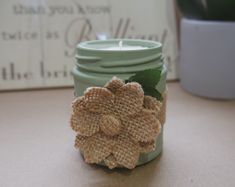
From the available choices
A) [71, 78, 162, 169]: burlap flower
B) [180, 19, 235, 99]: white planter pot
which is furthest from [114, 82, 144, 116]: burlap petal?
[180, 19, 235, 99]: white planter pot

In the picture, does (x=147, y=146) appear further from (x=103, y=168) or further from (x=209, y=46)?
(x=209, y=46)

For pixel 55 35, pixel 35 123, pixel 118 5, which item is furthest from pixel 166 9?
pixel 35 123

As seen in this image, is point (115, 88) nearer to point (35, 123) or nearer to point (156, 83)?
point (156, 83)

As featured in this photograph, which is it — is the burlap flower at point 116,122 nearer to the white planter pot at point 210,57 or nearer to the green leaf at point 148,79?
the green leaf at point 148,79

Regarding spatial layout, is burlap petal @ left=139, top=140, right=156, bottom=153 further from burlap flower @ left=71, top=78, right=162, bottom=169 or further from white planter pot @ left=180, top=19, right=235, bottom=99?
white planter pot @ left=180, top=19, right=235, bottom=99

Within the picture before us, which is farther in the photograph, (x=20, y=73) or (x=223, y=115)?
(x=20, y=73)

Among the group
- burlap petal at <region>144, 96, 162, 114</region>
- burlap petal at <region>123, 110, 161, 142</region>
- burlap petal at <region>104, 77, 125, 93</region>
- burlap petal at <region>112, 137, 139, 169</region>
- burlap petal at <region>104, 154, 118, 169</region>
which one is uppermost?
burlap petal at <region>104, 77, 125, 93</region>

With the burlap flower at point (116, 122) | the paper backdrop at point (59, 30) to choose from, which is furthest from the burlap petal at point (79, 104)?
the paper backdrop at point (59, 30)

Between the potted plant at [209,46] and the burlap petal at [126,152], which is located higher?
the potted plant at [209,46]
